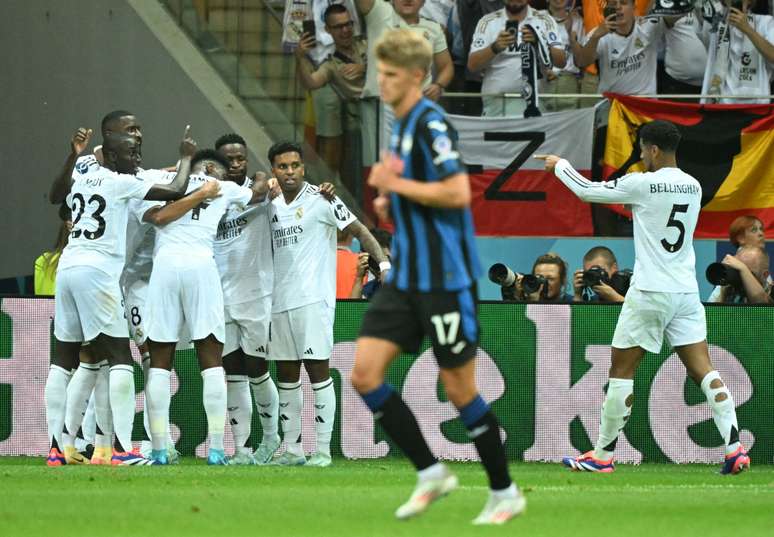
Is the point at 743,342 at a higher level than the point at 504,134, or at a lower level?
lower

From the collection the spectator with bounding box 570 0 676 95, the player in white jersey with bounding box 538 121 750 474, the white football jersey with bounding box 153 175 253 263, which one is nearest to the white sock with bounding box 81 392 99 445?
the white football jersey with bounding box 153 175 253 263

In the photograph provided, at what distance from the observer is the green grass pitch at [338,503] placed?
6656mm

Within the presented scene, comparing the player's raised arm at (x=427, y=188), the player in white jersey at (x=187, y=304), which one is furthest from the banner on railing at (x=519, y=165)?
the player's raised arm at (x=427, y=188)

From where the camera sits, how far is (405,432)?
6.79 metres

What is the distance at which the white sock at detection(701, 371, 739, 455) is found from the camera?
34.2ft

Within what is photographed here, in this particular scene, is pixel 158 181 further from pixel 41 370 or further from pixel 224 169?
pixel 41 370

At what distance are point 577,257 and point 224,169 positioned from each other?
4.34 m

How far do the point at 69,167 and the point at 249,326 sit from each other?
1.82m

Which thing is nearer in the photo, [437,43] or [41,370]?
[41,370]

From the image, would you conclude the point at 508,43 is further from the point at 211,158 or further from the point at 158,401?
the point at 158,401

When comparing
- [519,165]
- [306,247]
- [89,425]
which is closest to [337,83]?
[519,165]

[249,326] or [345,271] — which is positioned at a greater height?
[345,271]

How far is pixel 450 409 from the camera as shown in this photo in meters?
12.4

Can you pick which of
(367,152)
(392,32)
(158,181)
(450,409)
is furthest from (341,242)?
(392,32)
